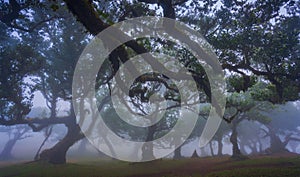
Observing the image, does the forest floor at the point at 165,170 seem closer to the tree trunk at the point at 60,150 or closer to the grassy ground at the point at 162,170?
the grassy ground at the point at 162,170

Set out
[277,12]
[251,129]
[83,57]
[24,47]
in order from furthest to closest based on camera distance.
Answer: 1. [251,129]
2. [83,57]
3. [24,47]
4. [277,12]

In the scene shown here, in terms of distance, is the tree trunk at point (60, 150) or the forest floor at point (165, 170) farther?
the tree trunk at point (60, 150)

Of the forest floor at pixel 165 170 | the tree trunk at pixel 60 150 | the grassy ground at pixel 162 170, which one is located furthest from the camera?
the tree trunk at pixel 60 150

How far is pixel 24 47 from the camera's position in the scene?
70.1 ft

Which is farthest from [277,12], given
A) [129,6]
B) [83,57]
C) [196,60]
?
[83,57]

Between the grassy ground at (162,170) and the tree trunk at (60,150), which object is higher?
the tree trunk at (60,150)

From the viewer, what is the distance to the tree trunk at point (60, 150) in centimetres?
2903

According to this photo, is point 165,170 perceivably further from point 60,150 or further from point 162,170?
point 60,150

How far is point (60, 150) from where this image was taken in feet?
97.3

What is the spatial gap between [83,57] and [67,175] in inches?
473

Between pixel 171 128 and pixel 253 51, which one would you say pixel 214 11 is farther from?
pixel 171 128

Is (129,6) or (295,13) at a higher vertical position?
(295,13)

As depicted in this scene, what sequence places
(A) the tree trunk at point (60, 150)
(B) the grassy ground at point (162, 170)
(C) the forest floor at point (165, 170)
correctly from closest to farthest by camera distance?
(C) the forest floor at point (165, 170) < (B) the grassy ground at point (162, 170) < (A) the tree trunk at point (60, 150)

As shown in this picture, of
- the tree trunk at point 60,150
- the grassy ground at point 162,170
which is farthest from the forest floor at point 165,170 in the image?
the tree trunk at point 60,150
